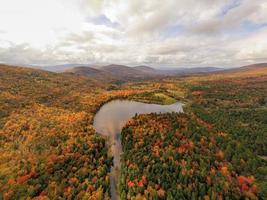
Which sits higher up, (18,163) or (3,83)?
(3,83)

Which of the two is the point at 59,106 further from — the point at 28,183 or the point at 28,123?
the point at 28,183

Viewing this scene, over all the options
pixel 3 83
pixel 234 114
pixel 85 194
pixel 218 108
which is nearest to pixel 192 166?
pixel 85 194

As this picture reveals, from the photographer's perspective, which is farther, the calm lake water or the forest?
the calm lake water

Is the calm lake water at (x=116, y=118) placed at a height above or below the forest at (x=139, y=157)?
below

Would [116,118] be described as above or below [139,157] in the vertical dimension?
below

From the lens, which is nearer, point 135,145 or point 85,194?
point 85,194

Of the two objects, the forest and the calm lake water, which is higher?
the forest

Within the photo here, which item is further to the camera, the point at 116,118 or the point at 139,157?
the point at 116,118

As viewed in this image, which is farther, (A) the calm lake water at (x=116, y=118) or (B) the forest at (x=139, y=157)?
(A) the calm lake water at (x=116, y=118)
